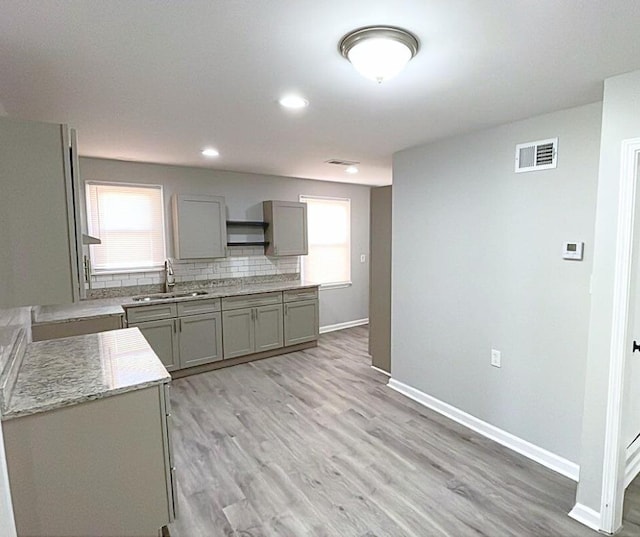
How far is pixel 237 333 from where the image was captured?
4.41m

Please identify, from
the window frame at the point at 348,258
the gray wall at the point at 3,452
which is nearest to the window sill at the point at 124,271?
the gray wall at the point at 3,452

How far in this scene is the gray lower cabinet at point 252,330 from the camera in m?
4.35

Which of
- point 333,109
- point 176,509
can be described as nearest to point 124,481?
point 176,509

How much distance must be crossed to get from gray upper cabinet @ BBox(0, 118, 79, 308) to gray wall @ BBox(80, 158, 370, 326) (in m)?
2.55

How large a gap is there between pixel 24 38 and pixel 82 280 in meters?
1.04

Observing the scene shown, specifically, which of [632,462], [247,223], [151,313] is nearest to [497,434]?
[632,462]

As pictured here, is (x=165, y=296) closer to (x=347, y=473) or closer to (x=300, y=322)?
(x=300, y=322)

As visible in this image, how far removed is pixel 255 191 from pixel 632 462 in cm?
463

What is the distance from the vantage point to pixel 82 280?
1.79 meters

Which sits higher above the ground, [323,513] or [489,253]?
[489,253]

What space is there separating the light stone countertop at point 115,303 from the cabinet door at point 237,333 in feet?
0.87

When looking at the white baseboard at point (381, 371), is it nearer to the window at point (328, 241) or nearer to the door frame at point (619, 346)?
the window at point (328, 241)

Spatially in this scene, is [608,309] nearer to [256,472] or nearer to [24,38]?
[256,472]

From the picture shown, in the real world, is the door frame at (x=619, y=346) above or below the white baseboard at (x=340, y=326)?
above
